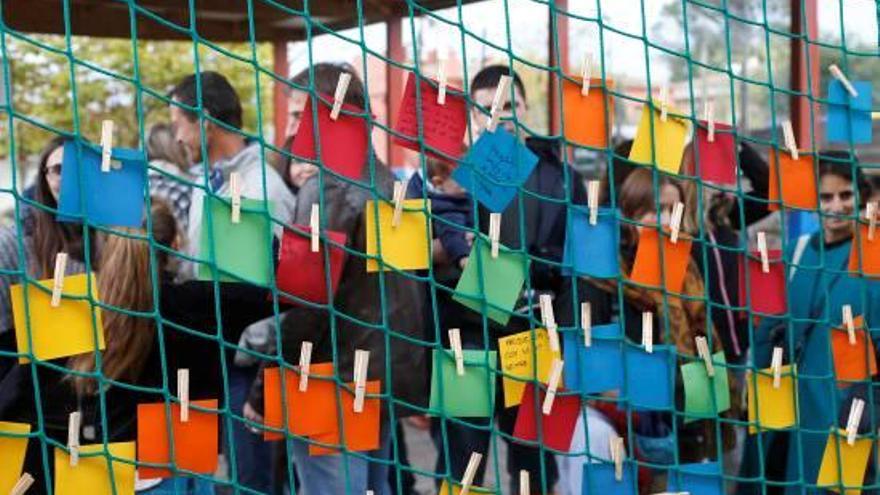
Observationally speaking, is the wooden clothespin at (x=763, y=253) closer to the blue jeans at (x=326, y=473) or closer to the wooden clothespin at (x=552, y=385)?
the wooden clothespin at (x=552, y=385)

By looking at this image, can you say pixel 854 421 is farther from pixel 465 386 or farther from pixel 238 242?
pixel 238 242

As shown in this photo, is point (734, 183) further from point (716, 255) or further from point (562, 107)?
point (716, 255)

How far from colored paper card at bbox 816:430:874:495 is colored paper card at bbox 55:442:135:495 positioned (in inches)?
58.9

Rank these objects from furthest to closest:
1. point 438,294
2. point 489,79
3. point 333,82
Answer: point 489,79
point 438,294
point 333,82

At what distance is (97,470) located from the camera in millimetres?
2525

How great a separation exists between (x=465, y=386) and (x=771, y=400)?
2.39 ft

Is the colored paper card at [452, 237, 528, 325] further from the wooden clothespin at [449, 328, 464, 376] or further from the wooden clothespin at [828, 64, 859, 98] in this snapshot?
the wooden clothespin at [828, 64, 859, 98]

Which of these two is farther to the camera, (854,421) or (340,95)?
(854,421)

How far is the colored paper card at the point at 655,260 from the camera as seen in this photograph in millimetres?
2947

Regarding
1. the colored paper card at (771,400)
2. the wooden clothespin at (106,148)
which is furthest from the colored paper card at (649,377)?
the wooden clothespin at (106,148)

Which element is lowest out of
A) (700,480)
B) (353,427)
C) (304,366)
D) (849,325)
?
(700,480)

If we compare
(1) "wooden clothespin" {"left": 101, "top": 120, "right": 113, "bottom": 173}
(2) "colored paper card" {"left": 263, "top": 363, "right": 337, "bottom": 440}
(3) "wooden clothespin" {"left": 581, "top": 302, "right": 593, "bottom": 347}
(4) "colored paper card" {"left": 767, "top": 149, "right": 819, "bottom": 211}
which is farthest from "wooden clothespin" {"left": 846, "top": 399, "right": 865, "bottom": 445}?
(1) "wooden clothespin" {"left": 101, "top": 120, "right": 113, "bottom": 173}

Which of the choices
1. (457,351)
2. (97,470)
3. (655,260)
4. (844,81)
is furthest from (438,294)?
(97,470)

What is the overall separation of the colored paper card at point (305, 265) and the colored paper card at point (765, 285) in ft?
2.99
